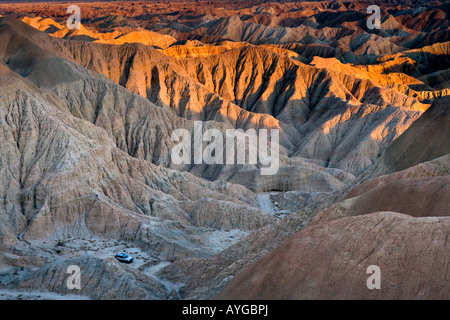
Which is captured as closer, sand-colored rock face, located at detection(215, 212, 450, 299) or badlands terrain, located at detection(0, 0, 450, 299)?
sand-colored rock face, located at detection(215, 212, 450, 299)

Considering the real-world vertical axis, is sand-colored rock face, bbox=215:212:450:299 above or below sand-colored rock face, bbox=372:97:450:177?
below

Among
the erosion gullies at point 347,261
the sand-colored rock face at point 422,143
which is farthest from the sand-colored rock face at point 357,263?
the sand-colored rock face at point 422,143

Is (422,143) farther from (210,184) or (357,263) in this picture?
(210,184)

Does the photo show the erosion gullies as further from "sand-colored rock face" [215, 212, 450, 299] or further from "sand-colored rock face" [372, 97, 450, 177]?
"sand-colored rock face" [372, 97, 450, 177]

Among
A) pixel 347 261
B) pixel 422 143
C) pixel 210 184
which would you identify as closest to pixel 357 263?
pixel 347 261

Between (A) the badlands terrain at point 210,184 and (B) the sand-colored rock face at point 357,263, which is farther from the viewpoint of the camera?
(A) the badlands terrain at point 210,184

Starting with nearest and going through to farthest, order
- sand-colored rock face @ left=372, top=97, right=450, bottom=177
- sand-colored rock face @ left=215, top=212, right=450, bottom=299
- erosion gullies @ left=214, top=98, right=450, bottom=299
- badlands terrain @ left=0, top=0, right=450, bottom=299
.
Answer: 1. sand-colored rock face @ left=215, top=212, right=450, bottom=299
2. erosion gullies @ left=214, top=98, right=450, bottom=299
3. badlands terrain @ left=0, top=0, right=450, bottom=299
4. sand-colored rock face @ left=372, top=97, right=450, bottom=177

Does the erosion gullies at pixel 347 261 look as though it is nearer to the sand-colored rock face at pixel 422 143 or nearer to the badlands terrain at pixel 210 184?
the badlands terrain at pixel 210 184

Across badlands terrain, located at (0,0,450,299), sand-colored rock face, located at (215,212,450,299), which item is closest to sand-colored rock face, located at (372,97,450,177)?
badlands terrain, located at (0,0,450,299)

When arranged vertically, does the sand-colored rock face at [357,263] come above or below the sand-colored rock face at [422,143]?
below

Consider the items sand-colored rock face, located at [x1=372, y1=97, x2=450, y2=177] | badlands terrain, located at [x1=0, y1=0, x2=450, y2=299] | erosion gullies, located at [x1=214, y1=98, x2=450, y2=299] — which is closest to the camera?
erosion gullies, located at [x1=214, y1=98, x2=450, y2=299]
